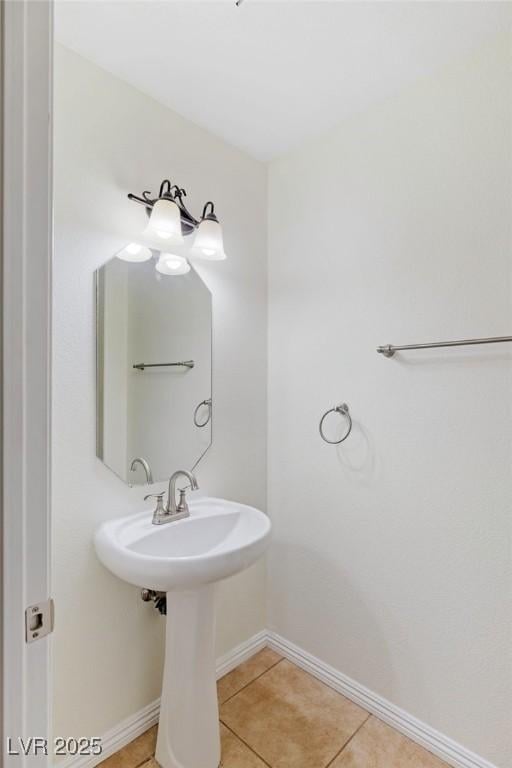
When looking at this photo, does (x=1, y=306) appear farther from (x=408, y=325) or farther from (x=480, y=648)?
(x=480, y=648)

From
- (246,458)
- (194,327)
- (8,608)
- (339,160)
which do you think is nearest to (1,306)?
(8,608)

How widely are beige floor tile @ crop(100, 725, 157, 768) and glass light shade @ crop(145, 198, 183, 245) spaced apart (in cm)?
188

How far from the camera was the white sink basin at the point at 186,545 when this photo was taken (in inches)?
45.8

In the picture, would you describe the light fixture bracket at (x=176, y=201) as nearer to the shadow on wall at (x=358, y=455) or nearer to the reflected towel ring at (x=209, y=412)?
the reflected towel ring at (x=209, y=412)

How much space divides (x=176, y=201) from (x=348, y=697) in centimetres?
218

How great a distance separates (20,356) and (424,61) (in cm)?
168

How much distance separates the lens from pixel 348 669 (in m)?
1.68

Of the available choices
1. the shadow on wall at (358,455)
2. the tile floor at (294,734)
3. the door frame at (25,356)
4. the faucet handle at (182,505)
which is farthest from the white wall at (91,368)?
the door frame at (25,356)

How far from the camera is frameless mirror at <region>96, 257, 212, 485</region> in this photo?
1.43m

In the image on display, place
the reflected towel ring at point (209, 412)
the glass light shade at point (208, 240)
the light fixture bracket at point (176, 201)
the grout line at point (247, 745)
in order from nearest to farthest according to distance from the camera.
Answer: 1. the grout line at point (247, 745)
2. the light fixture bracket at point (176, 201)
3. the glass light shade at point (208, 240)
4. the reflected towel ring at point (209, 412)

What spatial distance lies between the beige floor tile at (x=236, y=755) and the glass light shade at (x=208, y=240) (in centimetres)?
188

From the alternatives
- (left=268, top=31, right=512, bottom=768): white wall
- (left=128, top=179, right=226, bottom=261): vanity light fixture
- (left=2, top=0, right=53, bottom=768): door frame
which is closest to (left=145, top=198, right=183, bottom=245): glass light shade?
(left=128, top=179, right=226, bottom=261): vanity light fixture

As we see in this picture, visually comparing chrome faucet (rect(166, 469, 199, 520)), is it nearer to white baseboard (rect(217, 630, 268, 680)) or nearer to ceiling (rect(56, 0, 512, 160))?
white baseboard (rect(217, 630, 268, 680))

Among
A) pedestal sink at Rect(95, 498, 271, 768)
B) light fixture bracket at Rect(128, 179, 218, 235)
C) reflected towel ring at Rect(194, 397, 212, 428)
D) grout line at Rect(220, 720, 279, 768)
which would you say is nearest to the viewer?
pedestal sink at Rect(95, 498, 271, 768)
